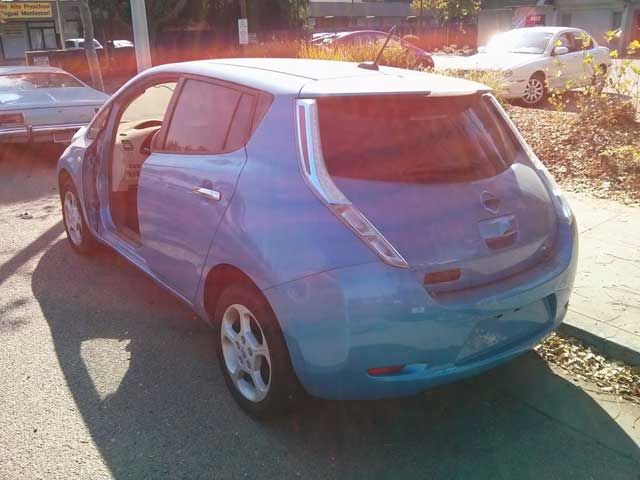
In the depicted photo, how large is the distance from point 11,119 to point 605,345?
811 centimetres

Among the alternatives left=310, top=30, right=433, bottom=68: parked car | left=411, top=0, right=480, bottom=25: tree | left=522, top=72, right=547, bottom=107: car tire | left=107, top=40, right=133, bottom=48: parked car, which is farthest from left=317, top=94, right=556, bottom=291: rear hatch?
left=411, top=0, right=480, bottom=25: tree

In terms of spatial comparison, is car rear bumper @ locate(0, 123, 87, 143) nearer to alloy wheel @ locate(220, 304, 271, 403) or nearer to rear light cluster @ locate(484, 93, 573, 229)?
alloy wheel @ locate(220, 304, 271, 403)

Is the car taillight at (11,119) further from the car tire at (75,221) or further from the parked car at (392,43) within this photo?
Result: the parked car at (392,43)

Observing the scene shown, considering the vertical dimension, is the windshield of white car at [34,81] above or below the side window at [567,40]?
below

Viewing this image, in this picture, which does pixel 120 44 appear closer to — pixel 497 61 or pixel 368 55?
pixel 368 55

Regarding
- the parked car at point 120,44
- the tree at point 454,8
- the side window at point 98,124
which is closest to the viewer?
the side window at point 98,124

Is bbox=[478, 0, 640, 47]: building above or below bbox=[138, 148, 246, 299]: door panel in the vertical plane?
above

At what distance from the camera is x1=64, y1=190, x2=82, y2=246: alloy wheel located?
5.38 metres

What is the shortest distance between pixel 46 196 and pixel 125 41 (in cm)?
2600

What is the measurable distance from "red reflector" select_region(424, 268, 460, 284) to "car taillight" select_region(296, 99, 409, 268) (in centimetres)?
12

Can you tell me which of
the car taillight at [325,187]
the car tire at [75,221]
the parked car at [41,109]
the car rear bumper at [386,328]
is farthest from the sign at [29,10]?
the car rear bumper at [386,328]

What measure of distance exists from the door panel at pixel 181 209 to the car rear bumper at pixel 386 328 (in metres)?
0.71

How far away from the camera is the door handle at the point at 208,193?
322cm

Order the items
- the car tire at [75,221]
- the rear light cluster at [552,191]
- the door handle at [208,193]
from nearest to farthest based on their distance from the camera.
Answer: the door handle at [208,193] < the rear light cluster at [552,191] < the car tire at [75,221]
